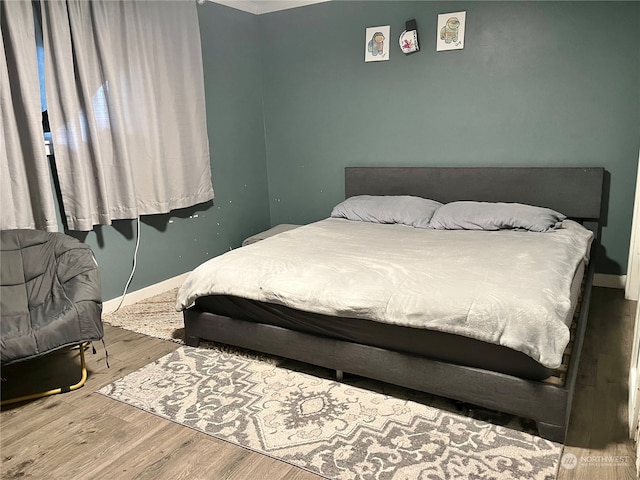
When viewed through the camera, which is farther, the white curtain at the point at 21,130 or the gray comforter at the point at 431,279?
the white curtain at the point at 21,130

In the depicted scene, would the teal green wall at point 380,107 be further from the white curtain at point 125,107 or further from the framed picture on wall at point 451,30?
the white curtain at point 125,107

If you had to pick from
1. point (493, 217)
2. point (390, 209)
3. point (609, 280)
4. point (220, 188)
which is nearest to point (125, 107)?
point (220, 188)

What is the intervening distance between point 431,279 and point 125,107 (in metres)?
2.44

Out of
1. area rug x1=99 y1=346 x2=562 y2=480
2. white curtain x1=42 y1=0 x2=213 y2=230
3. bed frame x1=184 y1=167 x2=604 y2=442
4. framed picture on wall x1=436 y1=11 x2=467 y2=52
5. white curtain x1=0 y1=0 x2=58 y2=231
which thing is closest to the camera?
area rug x1=99 y1=346 x2=562 y2=480

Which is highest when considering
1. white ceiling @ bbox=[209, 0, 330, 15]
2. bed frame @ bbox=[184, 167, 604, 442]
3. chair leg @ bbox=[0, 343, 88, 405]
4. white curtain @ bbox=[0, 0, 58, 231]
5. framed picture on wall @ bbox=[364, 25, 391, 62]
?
white ceiling @ bbox=[209, 0, 330, 15]

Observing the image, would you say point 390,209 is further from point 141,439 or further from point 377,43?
point 141,439

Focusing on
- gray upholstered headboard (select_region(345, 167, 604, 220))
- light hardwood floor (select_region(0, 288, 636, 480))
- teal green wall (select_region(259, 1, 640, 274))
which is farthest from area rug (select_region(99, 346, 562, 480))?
teal green wall (select_region(259, 1, 640, 274))

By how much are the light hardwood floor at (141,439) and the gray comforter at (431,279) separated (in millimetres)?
424

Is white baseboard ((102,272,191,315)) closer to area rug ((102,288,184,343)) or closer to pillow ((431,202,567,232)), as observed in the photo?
area rug ((102,288,184,343))

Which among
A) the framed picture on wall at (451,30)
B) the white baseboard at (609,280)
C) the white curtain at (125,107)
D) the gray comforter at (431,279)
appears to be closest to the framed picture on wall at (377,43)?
the framed picture on wall at (451,30)

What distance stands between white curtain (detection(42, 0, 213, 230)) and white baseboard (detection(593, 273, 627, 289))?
3.18 meters

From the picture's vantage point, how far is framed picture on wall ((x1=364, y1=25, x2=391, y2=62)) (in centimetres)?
411

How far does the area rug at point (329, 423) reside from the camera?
1845 millimetres

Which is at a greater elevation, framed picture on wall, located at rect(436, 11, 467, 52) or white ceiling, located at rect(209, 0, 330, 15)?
white ceiling, located at rect(209, 0, 330, 15)
